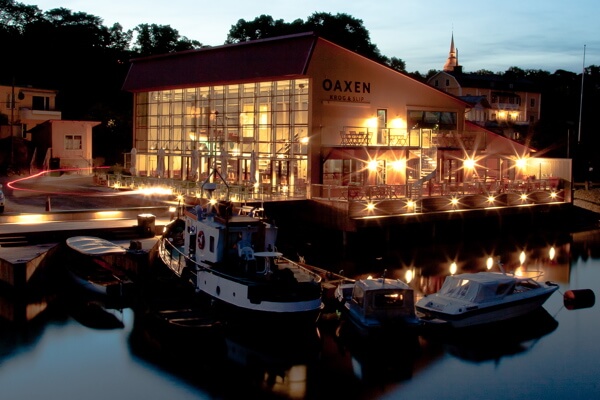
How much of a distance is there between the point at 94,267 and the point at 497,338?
48.8 feet

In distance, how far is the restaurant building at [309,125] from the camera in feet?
148

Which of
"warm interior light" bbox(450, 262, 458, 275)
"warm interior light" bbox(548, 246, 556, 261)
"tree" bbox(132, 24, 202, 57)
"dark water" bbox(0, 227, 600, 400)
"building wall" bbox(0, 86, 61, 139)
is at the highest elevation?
"tree" bbox(132, 24, 202, 57)

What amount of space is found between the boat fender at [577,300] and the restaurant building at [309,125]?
45.3 feet

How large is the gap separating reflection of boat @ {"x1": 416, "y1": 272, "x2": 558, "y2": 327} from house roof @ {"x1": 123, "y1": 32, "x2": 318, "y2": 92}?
73.8 feet

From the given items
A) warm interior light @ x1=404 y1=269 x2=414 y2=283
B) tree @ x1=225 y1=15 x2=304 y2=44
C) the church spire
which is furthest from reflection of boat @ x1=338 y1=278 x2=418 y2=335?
the church spire

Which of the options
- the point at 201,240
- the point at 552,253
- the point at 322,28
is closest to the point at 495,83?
the point at 322,28

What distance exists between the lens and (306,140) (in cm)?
4528

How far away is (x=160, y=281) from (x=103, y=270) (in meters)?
2.76

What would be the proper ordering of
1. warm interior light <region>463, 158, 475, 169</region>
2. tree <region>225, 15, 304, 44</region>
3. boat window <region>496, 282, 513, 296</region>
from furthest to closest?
tree <region>225, 15, 304, 44</region>, warm interior light <region>463, 158, 475, 169</region>, boat window <region>496, 282, 513, 296</region>

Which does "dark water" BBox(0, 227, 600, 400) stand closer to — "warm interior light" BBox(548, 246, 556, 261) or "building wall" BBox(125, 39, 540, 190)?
"warm interior light" BBox(548, 246, 556, 261)

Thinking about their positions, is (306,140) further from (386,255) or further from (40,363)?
(40,363)

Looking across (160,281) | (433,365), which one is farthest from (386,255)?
(433,365)

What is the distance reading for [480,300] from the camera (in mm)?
23953

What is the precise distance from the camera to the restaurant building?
45.2 metres
